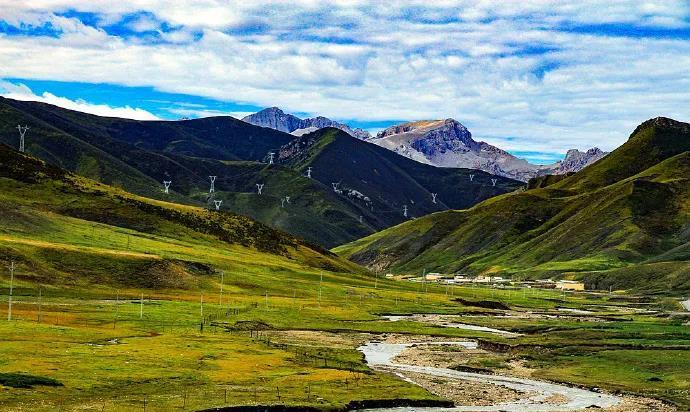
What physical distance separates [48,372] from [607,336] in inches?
4501

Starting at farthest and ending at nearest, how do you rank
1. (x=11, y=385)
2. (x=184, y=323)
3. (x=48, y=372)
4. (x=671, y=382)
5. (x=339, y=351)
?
1. (x=184, y=323)
2. (x=339, y=351)
3. (x=671, y=382)
4. (x=48, y=372)
5. (x=11, y=385)

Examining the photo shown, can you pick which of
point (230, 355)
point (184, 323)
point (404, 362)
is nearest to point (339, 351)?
point (404, 362)

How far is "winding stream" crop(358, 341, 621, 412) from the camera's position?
96.1 m

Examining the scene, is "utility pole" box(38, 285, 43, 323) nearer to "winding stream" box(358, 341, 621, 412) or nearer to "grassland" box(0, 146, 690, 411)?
"grassland" box(0, 146, 690, 411)

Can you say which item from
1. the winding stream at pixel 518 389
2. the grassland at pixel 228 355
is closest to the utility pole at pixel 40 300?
the grassland at pixel 228 355

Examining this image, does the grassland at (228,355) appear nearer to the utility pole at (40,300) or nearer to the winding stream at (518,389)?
the utility pole at (40,300)

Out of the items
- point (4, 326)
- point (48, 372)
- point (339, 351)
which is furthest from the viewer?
point (339, 351)

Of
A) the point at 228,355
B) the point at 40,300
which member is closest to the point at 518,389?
the point at 228,355

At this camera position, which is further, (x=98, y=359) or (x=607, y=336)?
(x=607, y=336)

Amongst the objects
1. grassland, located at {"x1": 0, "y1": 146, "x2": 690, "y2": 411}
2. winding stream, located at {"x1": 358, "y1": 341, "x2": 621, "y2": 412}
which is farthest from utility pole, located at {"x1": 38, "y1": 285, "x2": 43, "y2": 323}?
winding stream, located at {"x1": 358, "y1": 341, "x2": 621, "y2": 412}

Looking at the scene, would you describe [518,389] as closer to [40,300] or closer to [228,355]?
[228,355]

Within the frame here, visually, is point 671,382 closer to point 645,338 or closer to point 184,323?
point 645,338

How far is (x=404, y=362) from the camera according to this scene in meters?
136

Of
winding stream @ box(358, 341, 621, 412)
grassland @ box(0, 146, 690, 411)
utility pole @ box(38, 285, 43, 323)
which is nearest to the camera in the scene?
grassland @ box(0, 146, 690, 411)
